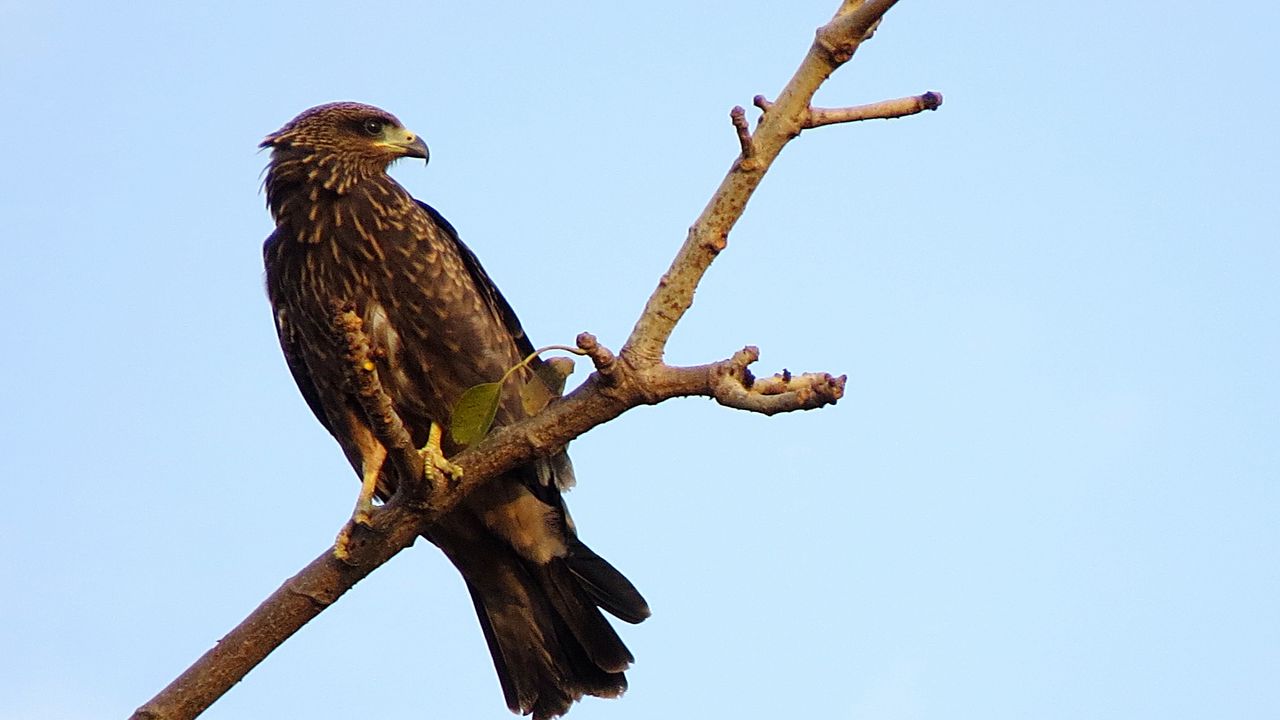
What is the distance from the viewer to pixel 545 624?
5.59 metres

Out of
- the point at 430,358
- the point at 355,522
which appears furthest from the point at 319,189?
the point at 355,522

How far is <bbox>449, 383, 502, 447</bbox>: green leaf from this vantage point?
159 inches

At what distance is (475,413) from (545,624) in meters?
1.76

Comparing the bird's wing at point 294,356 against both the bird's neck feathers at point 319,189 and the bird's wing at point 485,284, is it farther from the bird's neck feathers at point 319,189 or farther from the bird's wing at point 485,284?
the bird's wing at point 485,284

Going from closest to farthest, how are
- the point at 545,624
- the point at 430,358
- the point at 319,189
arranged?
the point at 430,358, the point at 319,189, the point at 545,624

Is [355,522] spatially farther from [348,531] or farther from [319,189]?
[319,189]

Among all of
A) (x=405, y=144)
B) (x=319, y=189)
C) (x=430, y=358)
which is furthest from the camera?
(x=405, y=144)

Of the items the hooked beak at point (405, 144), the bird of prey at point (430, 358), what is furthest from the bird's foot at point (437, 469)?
the hooked beak at point (405, 144)

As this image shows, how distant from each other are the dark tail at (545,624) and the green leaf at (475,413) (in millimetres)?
1463

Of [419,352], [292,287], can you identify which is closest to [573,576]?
[419,352]

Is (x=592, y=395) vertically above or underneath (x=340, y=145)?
underneath

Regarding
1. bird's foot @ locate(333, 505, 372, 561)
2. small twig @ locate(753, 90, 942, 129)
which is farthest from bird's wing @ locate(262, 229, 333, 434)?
small twig @ locate(753, 90, 942, 129)

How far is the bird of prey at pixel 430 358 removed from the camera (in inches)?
199

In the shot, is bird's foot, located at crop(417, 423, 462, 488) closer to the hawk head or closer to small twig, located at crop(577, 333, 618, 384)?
small twig, located at crop(577, 333, 618, 384)
